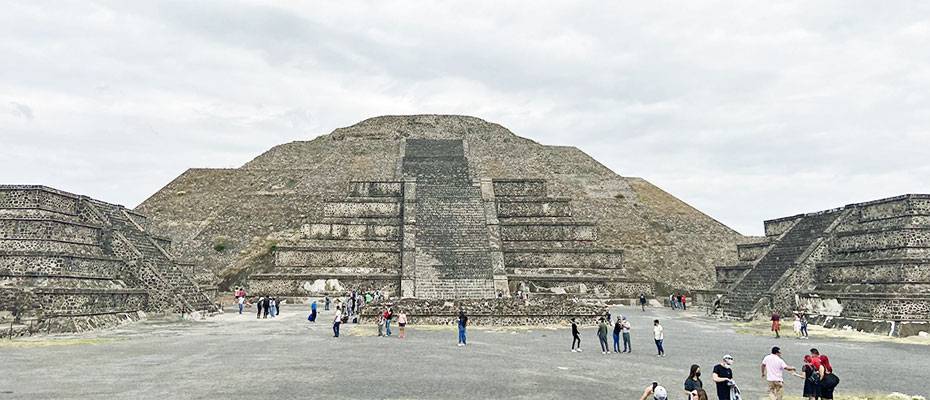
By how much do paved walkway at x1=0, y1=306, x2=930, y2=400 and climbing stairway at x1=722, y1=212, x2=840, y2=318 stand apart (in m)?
6.61

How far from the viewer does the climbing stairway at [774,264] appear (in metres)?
26.8

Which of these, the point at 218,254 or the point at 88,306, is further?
the point at 218,254

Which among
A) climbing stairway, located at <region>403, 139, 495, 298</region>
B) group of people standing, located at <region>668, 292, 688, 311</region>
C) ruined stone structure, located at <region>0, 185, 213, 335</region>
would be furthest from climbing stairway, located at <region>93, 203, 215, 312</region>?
group of people standing, located at <region>668, 292, 688, 311</region>

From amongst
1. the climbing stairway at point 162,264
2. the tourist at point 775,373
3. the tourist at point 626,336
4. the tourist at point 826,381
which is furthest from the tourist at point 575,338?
the climbing stairway at point 162,264

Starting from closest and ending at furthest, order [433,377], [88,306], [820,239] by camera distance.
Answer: [433,377], [88,306], [820,239]

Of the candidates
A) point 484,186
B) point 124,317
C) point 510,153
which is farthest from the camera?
point 510,153

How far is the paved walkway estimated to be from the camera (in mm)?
10641

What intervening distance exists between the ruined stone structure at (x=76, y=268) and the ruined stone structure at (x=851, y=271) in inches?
976

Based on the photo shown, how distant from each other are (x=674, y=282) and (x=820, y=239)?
1159 cm

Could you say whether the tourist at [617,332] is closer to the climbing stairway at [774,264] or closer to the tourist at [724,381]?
the tourist at [724,381]

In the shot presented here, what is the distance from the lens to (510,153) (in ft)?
169

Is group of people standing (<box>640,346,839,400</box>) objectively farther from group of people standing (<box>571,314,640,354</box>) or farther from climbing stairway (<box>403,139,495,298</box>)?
climbing stairway (<box>403,139,495,298</box>)

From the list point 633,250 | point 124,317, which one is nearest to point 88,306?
point 124,317

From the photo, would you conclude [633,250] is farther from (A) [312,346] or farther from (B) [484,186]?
(A) [312,346]
